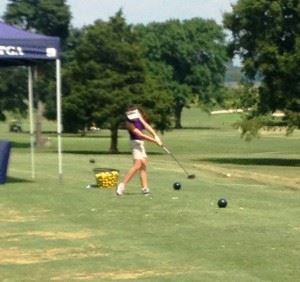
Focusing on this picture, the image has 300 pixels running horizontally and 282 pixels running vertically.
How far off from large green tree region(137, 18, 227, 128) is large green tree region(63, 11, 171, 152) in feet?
189

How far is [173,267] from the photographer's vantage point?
12.0m

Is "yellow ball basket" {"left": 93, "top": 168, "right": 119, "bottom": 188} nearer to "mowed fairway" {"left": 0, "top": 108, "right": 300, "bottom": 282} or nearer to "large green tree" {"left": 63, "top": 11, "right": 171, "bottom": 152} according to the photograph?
"mowed fairway" {"left": 0, "top": 108, "right": 300, "bottom": 282}

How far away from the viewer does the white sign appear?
74.1 ft

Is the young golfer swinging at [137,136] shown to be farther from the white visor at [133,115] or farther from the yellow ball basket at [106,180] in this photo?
the yellow ball basket at [106,180]

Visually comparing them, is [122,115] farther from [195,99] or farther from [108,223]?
[195,99]

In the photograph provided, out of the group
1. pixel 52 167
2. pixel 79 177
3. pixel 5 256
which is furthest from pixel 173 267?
pixel 52 167

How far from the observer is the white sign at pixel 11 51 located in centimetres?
2258

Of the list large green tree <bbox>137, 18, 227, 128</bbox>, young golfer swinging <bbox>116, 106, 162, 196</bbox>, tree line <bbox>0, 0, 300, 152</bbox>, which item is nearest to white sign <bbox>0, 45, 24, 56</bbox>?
young golfer swinging <bbox>116, 106, 162, 196</bbox>

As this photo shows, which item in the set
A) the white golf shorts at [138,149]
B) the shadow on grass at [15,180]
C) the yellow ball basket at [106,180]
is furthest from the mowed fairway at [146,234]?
the white golf shorts at [138,149]

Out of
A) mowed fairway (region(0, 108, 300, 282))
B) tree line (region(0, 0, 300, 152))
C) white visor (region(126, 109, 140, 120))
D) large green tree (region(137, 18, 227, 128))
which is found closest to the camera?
mowed fairway (region(0, 108, 300, 282))

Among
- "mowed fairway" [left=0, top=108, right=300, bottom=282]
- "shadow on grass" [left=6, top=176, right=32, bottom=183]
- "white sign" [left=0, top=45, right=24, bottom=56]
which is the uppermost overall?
"white sign" [left=0, top=45, right=24, bottom=56]

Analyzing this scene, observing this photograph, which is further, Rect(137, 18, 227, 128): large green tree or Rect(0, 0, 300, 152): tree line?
Rect(137, 18, 227, 128): large green tree

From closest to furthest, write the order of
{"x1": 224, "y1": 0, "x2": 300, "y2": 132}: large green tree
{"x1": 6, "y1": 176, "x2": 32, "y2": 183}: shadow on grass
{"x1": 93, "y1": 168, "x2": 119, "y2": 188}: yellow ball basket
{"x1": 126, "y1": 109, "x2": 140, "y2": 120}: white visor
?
{"x1": 126, "y1": 109, "x2": 140, "y2": 120}: white visor → {"x1": 93, "y1": 168, "x2": 119, "y2": 188}: yellow ball basket → {"x1": 6, "y1": 176, "x2": 32, "y2": 183}: shadow on grass → {"x1": 224, "y1": 0, "x2": 300, "y2": 132}: large green tree

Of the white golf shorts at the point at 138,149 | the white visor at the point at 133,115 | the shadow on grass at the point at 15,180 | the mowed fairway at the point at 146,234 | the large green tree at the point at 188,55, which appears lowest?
the mowed fairway at the point at 146,234
